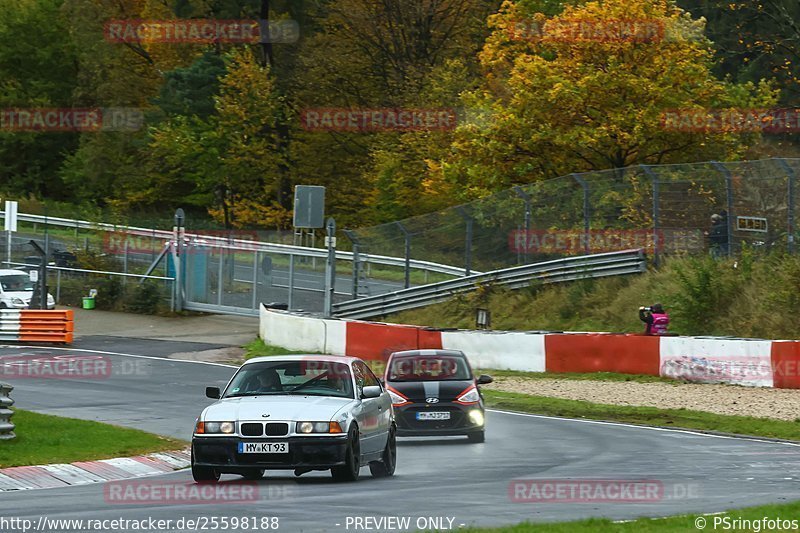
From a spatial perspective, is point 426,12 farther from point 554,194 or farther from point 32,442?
point 32,442

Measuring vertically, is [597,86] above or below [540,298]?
above

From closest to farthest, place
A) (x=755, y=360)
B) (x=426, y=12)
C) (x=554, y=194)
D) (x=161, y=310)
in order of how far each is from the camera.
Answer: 1. (x=755, y=360)
2. (x=554, y=194)
3. (x=161, y=310)
4. (x=426, y=12)

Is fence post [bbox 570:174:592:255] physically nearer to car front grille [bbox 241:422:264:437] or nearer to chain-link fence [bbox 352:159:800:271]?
chain-link fence [bbox 352:159:800:271]

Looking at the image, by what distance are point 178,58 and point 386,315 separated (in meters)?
40.3

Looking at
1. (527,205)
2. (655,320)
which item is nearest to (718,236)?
(527,205)

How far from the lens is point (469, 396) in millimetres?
19312

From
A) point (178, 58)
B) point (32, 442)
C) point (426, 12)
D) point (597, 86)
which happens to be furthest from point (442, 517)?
point (178, 58)

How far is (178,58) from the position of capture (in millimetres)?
76062

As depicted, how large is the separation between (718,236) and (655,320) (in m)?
5.30

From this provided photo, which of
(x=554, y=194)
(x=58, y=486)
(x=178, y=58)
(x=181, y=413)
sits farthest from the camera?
(x=178, y=58)

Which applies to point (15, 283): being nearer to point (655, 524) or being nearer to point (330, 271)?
point (330, 271)

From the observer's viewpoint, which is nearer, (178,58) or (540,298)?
(540,298)

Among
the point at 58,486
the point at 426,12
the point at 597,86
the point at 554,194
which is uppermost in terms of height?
the point at 426,12

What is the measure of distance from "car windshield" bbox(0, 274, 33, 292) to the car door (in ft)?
104
